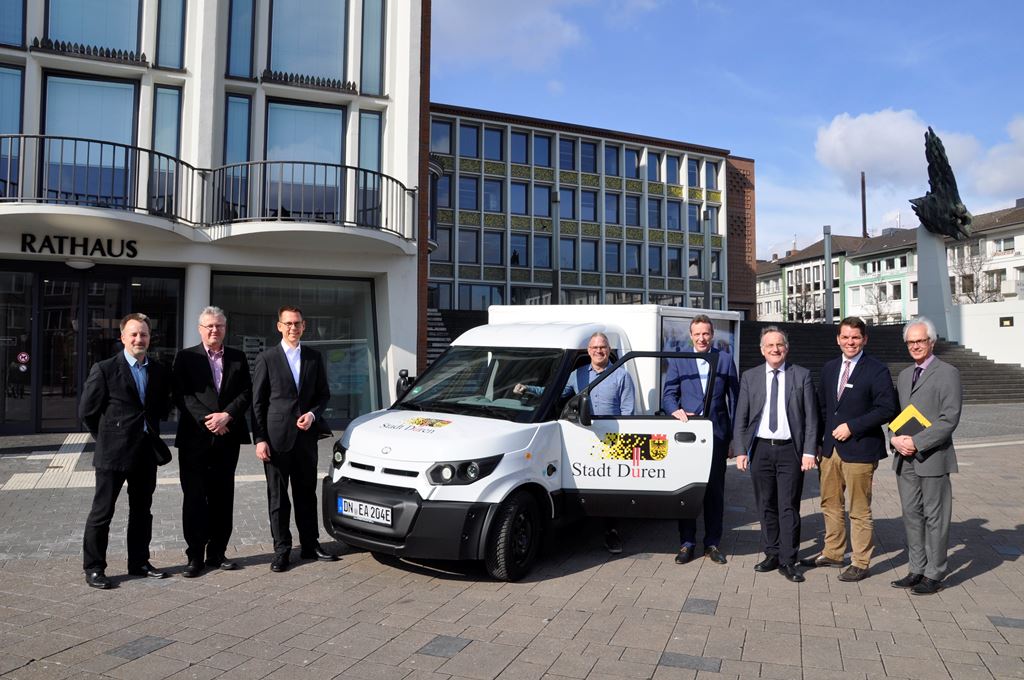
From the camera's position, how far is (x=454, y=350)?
23.0 feet

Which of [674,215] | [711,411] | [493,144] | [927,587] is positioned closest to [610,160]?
[674,215]

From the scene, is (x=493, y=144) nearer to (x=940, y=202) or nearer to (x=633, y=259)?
(x=633, y=259)

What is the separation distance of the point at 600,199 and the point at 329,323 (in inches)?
1509

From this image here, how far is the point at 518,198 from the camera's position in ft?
163

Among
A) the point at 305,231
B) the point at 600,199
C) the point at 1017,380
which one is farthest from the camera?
the point at 600,199

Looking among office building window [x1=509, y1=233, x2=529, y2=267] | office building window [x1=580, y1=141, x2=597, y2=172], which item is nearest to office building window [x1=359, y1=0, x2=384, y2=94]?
office building window [x1=509, y1=233, x2=529, y2=267]

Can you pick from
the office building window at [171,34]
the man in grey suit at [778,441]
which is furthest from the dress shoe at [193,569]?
the office building window at [171,34]

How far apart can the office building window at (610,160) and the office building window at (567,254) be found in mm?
5691

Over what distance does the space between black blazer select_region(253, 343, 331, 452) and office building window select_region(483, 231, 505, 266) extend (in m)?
42.5

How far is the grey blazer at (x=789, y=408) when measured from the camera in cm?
574

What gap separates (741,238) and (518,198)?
60.0ft

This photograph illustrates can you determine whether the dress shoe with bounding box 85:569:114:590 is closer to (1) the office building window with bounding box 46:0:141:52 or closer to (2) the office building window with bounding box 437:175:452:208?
(1) the office building window with bounding box 46:0:141:52

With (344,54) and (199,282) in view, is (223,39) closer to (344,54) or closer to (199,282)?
(344,54)

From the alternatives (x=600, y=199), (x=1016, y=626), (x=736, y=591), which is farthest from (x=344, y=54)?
(x=600, y=199)
